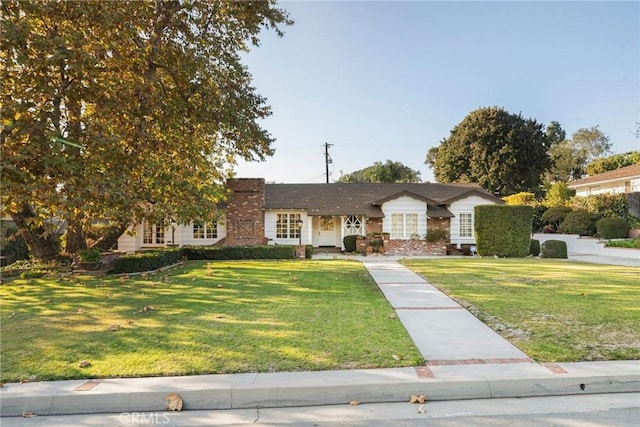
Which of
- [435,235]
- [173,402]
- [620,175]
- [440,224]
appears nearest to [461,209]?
[440,224]

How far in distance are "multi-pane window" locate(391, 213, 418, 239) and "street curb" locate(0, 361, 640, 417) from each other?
60.5 ft

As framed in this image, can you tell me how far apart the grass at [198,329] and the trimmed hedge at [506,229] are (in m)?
11.4

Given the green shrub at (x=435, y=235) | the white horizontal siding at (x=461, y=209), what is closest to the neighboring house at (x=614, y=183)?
the white horizontal siding at (x=461, y=209)

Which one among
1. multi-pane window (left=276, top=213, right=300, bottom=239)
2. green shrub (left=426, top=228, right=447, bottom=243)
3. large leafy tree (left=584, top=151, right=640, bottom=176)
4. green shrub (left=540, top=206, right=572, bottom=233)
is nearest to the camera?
green shrub (left=426, top=228, right=447, bottom=243)

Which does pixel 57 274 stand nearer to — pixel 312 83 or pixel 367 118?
pixel 312 83

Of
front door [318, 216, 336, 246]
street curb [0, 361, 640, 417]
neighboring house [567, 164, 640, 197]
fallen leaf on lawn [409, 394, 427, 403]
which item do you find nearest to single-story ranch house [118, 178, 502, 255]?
front door [318, 216, 336, 246]

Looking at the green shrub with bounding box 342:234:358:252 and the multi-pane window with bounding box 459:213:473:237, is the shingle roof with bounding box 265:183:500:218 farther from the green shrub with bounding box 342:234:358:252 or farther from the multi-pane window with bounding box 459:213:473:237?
the green shrub with bounding box 342:234:358:252

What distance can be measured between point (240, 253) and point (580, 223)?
866 inches

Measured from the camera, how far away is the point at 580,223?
79.4 feet

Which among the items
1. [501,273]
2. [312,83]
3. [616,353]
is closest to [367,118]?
[312,83]

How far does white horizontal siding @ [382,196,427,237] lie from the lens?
2242 centimetres

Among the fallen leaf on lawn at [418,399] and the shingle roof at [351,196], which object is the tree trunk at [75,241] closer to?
the shingle roof at [351,196]

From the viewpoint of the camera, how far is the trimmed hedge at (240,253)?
1812 centimetres

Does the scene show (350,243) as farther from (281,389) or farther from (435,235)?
(281,389)
